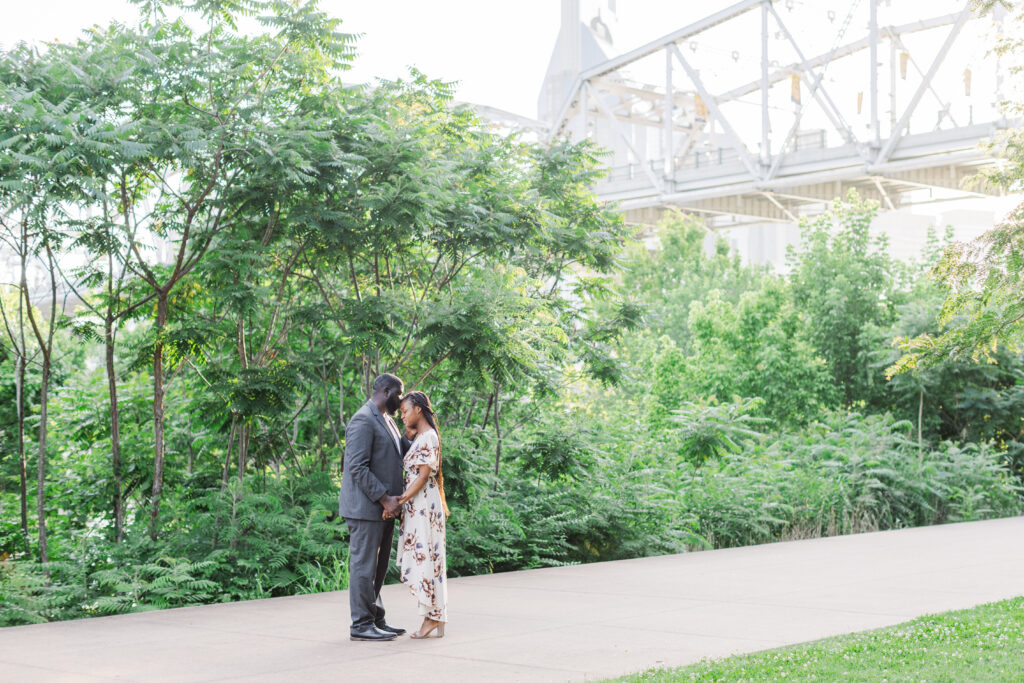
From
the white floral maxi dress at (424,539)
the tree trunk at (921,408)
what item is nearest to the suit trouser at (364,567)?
the white floral maxi dress at (424,539)

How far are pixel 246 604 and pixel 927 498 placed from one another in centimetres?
1299

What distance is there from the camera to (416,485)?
7785mm

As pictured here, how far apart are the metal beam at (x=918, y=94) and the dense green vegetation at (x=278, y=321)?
30.9 m

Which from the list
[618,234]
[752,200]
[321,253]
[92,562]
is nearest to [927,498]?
[618,234]

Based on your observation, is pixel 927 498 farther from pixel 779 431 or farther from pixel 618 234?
pixel 618 234

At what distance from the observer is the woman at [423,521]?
779 cm

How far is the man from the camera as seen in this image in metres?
7.71

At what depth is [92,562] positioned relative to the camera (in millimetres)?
10523

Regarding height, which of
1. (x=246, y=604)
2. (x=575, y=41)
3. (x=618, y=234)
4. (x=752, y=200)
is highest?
(x=575, y=41)

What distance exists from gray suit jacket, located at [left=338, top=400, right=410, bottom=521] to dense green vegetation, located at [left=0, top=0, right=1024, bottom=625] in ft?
8.68

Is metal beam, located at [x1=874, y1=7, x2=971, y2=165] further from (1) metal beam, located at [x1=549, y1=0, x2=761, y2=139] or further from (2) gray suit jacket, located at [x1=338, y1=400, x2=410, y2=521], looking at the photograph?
(2) gray suit jacket, located at [x1=338, y1=400, x2=410, y2=521]

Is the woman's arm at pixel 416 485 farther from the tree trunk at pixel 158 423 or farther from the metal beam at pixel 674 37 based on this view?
the metal beam at pixel 674 37

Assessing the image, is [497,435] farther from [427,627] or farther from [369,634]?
[369,634]

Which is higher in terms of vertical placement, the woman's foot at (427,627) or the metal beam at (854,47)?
the metal beam at (854,47)
